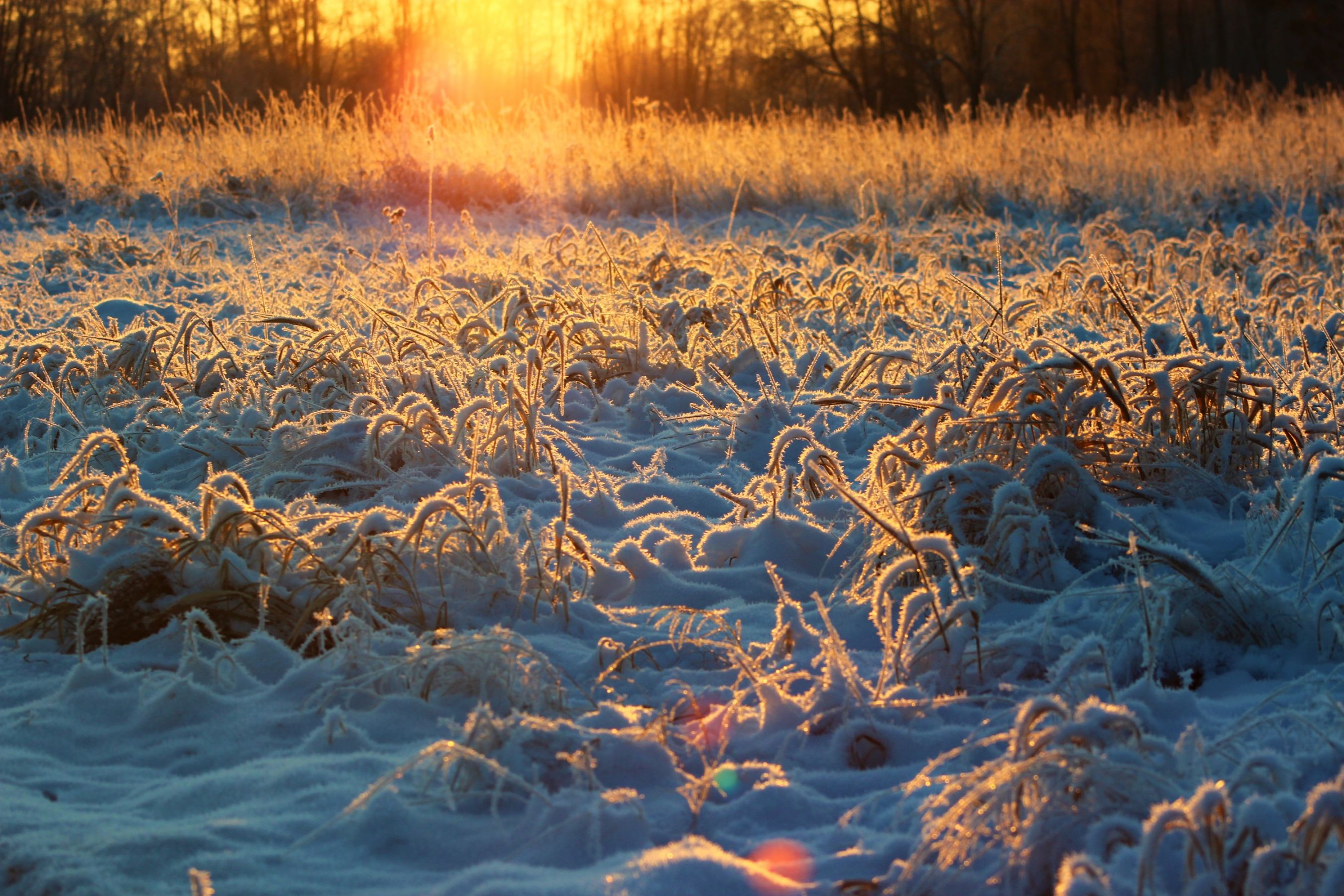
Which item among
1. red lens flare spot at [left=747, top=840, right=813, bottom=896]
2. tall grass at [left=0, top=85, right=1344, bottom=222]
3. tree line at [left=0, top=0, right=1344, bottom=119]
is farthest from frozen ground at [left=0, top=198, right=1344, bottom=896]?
tree line at [left=0, top=0, right=1344, bottom=119]

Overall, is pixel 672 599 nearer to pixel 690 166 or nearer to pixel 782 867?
pixel 782 867

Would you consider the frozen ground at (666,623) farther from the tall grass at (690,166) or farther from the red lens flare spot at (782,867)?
the tall grass at (690,166)

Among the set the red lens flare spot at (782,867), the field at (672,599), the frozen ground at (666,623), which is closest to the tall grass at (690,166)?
the field at (672,599)

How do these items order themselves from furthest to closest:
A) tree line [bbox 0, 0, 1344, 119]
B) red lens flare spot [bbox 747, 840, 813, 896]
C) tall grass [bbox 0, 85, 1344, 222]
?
tree line [bbox 0, 0, 1344, 119] → tall grass [bbox 0, 85, 1344, 222] → red lens flare spot [bbox 747, 840, 813, 896]

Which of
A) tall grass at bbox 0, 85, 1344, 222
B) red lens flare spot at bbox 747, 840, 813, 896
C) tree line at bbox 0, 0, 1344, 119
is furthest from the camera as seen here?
tree line at bbox 0, 0, 1344, 119

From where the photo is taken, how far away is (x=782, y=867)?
102 cm

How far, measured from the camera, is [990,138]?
953cm

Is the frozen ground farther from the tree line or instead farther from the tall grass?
the tree line

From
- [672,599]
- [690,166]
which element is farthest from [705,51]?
[672,599]

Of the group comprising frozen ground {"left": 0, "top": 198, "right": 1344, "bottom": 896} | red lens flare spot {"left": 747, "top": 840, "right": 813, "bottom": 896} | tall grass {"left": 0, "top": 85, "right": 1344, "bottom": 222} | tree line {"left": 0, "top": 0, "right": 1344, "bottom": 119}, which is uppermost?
tree line {"left": 0, "top": 0, "right": 1344, "bottom": 119}

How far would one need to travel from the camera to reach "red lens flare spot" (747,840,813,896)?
972 mm

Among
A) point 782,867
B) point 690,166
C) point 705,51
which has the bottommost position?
point 782,867

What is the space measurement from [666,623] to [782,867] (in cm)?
65

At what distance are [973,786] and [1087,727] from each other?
5.2 inches
